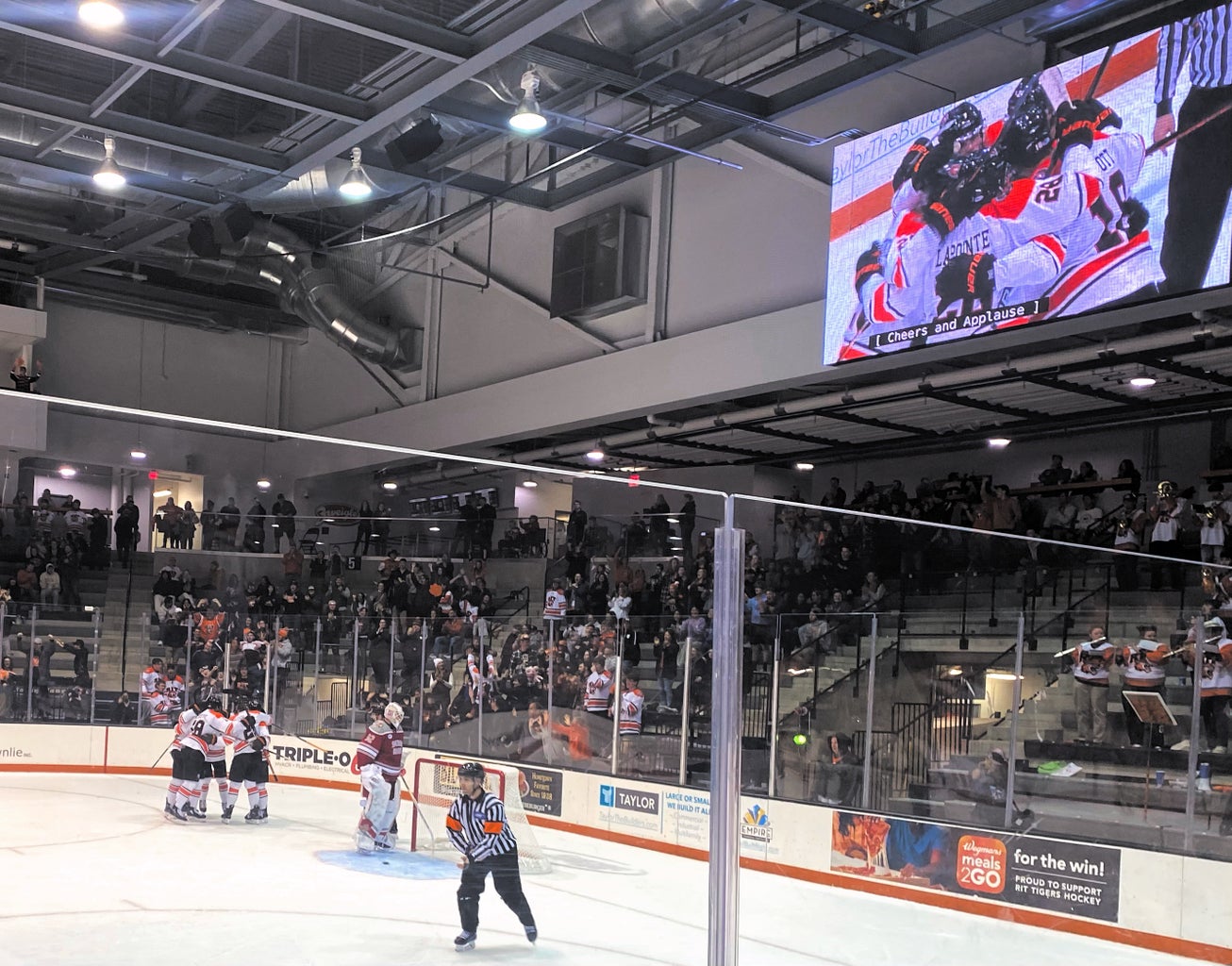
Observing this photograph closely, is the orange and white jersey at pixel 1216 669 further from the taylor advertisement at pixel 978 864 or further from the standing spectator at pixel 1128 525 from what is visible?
the standing spectator at pixel 1128 525

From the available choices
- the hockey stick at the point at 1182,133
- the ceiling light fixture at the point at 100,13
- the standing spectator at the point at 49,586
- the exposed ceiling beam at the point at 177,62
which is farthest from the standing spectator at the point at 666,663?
the exposed ceiling beam at the point at 177,62

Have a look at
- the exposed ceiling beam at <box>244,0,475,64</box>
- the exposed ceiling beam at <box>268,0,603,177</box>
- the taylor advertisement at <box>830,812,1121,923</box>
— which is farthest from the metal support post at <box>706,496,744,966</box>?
the exposed ceiling beam at <box>244,0,475,64</box>

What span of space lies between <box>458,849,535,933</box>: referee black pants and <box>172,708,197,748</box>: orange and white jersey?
0.71 m

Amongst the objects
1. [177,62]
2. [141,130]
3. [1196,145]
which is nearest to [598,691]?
[1196,145]

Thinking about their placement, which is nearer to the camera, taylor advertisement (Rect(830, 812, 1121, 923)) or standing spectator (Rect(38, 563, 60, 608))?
standing spectator (Rect(38, 563, 60, 608))

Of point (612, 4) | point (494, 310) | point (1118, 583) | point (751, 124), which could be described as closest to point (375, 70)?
point (612, 4)

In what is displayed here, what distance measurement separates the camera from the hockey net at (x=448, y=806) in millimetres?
2963

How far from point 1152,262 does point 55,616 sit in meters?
8.20

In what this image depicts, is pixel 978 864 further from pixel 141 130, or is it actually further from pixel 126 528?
pixel 141 130

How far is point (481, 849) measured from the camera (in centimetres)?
300

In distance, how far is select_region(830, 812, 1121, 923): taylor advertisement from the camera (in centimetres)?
420

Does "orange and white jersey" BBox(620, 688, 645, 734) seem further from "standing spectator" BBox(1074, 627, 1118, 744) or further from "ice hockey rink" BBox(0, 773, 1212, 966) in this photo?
"standing spectator" BBox(1074, 627, 1118, 744)

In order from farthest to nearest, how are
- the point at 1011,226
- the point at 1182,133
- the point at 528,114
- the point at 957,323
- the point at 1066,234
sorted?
the point at 528,114
the point at 957,323
the point at 1011,226
the point at 1066,234
the point at 1182,133

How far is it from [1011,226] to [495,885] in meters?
8.13
